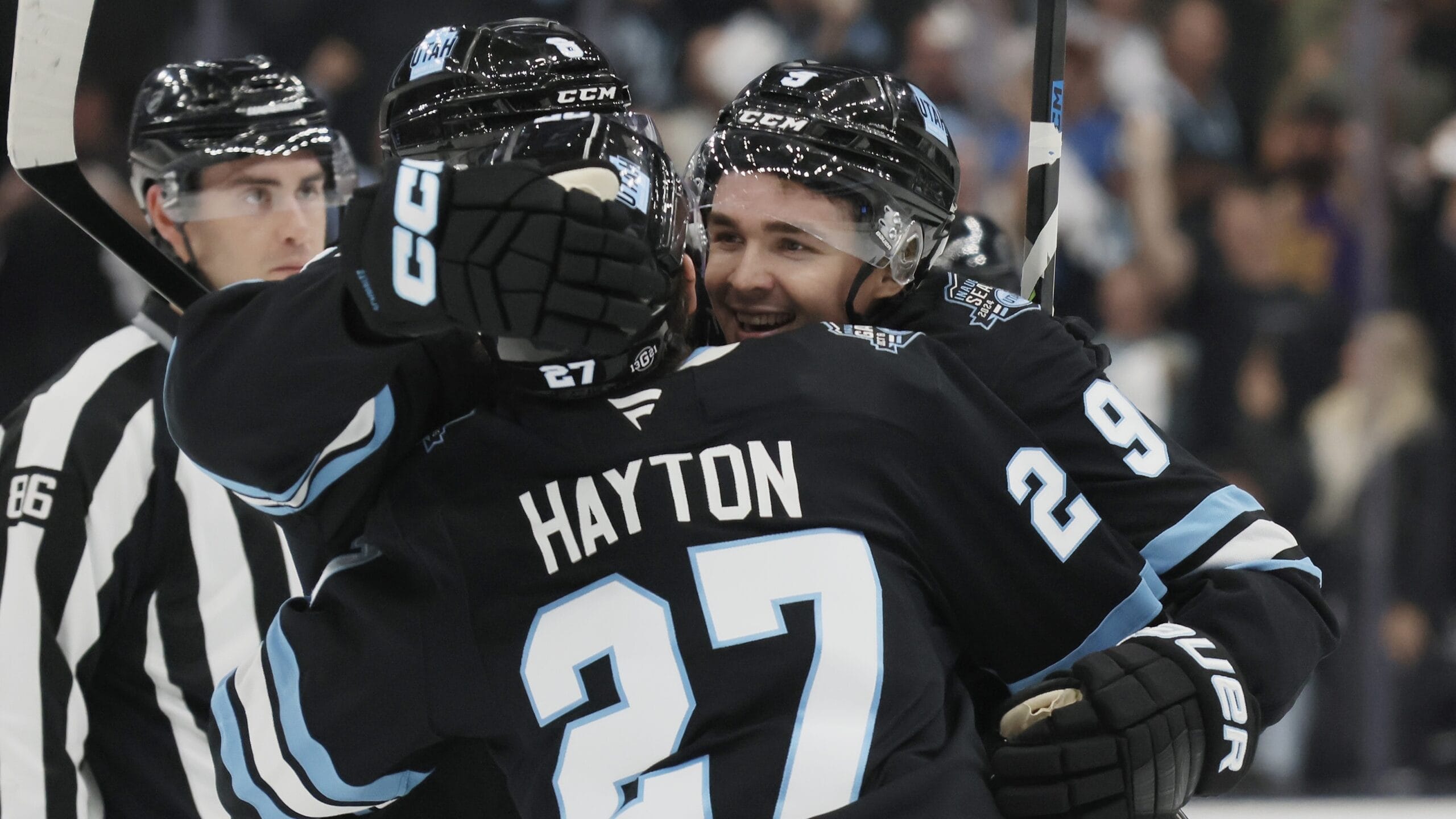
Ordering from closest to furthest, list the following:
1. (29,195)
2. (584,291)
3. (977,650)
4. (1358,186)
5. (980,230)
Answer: (584,291)
(977,650)
(980,230)
(29,195)
(1358,186)

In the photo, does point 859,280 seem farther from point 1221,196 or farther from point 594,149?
point 1221,196

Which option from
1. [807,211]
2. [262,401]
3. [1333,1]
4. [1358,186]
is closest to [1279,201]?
[1358,186]

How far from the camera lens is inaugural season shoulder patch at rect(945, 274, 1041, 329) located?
171 centimetres

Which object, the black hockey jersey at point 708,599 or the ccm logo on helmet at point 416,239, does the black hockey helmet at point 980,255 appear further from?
the ccm logo on helmet at point 416,239

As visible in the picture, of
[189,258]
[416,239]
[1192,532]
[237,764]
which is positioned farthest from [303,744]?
[189,258]

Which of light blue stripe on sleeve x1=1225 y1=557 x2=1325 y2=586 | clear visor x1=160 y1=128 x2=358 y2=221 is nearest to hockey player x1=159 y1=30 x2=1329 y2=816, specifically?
light blue stripe on sleeve x1=1225 y1=557 x2=1325 y2=586

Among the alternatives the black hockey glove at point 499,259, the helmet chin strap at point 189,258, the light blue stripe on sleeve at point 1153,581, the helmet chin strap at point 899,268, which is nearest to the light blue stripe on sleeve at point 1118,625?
the light blue stripe on sleeve at point 1153,581

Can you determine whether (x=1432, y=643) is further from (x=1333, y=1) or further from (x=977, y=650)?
(x=977, y=650)

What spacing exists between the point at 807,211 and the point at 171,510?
1.09m

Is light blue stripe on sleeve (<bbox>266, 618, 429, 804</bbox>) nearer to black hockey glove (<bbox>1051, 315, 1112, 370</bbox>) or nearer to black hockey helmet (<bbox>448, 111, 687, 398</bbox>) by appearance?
black hockey helmet (<bbox>448, 111, 687, 398</bbox>)

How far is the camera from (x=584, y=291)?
1.24 m

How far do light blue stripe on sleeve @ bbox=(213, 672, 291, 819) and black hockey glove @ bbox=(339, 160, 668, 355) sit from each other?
52 cm

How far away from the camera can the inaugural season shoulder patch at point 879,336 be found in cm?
152

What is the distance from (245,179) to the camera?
254 cm
